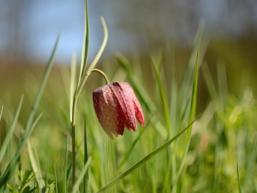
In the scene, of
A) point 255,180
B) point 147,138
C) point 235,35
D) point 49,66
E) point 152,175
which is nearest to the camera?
point 49,66

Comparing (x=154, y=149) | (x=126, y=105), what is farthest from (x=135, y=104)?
(x=154, y=149)

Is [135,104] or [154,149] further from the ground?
[135,104]

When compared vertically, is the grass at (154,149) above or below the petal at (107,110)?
below

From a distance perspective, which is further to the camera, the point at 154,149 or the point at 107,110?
the point at 154,149

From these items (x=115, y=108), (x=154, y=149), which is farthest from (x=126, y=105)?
(x=154, y=149)

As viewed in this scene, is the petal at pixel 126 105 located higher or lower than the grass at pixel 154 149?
higher

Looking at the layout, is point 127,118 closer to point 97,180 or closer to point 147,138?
point 97,180

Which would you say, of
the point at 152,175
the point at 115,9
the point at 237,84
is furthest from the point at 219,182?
the point at 115,9

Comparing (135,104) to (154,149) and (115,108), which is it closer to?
(115,108)
